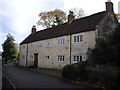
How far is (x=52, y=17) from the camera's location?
4700cm

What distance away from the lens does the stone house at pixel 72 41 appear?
2125cm

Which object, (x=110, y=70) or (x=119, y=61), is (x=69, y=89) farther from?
(x=119, y=61)

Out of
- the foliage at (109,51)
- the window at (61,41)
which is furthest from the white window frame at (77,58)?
the foliage at (109,51)

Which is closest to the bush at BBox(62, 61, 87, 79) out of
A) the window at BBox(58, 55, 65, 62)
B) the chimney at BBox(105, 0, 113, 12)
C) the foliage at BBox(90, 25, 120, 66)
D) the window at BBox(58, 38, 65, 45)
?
the foliage at BBox(90, 25, 120, 66)

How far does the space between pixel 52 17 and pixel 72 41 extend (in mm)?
25317

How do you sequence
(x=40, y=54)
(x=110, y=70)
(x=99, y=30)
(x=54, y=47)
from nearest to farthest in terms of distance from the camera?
(x=110, y=70) → (x=99, y=30) → (x=54, y=47) → (x=40, y=54)

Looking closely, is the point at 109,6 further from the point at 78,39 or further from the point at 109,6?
the point at 78,39

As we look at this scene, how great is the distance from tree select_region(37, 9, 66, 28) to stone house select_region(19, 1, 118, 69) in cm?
1476

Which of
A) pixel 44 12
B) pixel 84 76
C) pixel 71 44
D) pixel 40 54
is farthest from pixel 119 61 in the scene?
pixel 44 12

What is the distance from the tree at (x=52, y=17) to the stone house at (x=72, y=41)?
14757mm

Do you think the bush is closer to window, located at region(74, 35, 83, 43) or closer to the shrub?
the shrub

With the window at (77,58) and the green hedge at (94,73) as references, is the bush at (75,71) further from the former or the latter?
the window at (77,58)

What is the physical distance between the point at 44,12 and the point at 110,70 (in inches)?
1547

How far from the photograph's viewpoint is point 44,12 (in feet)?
156
